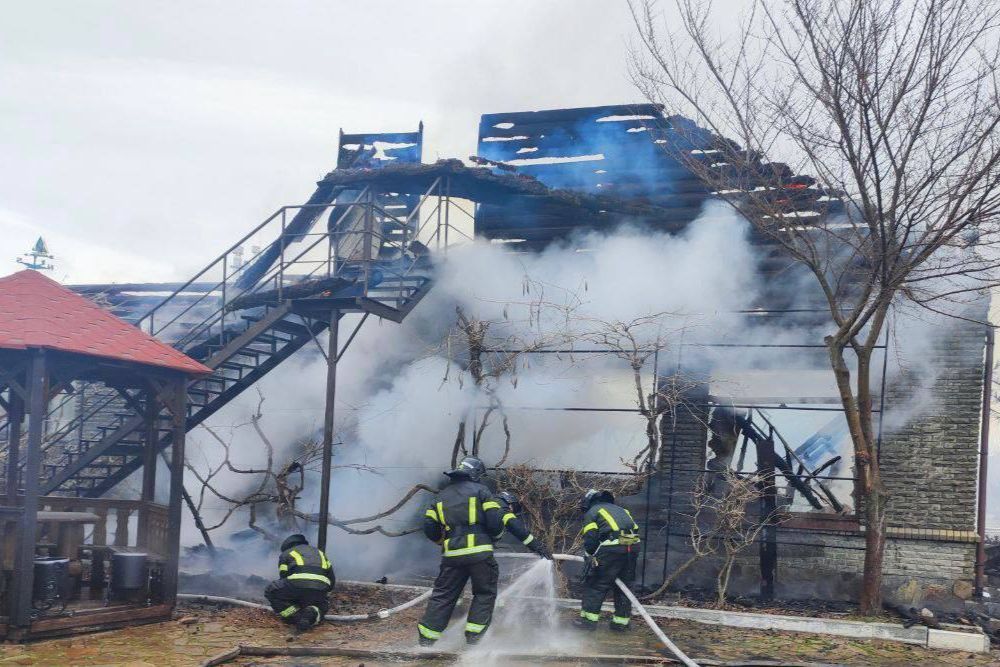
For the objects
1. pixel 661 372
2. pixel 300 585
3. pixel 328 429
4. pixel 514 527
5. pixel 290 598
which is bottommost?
pixel 290 598

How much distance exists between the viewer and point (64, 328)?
907cm

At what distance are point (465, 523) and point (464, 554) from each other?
289 millimetres

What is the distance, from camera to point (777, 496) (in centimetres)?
1214

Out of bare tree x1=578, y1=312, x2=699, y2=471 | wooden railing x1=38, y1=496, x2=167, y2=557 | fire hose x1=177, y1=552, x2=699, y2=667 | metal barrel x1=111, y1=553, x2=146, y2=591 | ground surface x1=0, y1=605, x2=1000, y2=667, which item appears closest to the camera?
ground surface x1=0, y1=605, x2=1000, y2=667

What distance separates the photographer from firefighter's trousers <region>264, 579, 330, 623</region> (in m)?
9.16

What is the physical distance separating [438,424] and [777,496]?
16.6ft

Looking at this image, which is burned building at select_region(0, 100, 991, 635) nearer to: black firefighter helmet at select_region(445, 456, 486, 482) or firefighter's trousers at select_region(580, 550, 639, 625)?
firefighter's trousers at select_region(580, 550, 639, 625)

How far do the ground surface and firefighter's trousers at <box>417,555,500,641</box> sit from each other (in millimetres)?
279

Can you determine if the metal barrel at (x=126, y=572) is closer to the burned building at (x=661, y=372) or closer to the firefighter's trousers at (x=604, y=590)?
the burned building at (x=661, y=372)

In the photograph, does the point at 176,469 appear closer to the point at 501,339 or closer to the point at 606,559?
the point at 606,559

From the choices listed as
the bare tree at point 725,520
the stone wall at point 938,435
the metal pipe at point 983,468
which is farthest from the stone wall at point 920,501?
the bare tree at point 725,520

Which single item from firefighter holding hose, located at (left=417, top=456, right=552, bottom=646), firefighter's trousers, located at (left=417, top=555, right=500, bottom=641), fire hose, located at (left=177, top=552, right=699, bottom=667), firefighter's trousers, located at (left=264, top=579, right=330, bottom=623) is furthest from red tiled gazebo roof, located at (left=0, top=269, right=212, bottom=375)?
firefighter's trousers, located at (left=417, top=555, right=500, bottom=641)

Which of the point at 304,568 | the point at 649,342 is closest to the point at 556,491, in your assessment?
the point at 649,342

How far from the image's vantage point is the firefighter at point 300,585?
9102 millimetres
